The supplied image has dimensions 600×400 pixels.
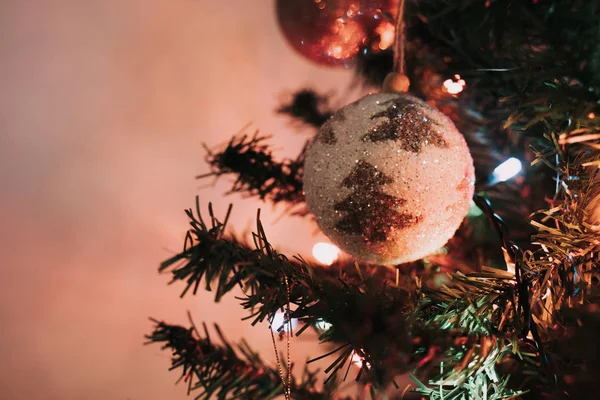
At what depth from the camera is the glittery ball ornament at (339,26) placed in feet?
1.53

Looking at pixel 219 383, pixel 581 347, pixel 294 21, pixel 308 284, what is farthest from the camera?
pixel 294 21

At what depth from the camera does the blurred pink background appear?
1.90ft

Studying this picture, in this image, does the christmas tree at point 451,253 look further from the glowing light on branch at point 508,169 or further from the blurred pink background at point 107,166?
the blurred pink background at point 107,166

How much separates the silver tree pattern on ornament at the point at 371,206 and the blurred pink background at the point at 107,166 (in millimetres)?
402

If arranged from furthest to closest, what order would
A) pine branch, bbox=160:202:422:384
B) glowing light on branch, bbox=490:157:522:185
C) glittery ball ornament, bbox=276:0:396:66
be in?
glittery ball ornament, bbox=276:0:396:66
glowing light on branch, bbox=490:157:522:185
pine branch, bbox=160:202:422:384

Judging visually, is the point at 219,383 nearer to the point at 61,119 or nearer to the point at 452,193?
the point at 452,193

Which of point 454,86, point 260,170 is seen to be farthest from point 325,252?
point 454,86

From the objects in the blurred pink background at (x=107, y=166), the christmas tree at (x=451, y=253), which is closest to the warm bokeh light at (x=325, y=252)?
the christmas tree at (x=451, y=253)

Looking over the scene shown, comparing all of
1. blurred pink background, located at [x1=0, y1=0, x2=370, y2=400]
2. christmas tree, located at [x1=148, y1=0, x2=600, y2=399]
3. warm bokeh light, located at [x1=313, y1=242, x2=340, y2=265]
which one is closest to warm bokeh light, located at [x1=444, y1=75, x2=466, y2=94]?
christmas tree, located at [x1=148, y1=0, x2=600, y2=399]

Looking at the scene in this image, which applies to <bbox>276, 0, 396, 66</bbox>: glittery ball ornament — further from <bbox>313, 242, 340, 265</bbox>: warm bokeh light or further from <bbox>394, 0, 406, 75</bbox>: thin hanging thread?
<bbox>313, 242, 340, 265</bbox>: warm bokeh light

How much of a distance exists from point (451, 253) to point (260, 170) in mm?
249

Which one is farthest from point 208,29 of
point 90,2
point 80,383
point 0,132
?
point 80,383

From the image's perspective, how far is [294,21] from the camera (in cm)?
54

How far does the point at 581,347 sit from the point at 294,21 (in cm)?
48
